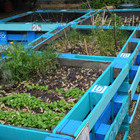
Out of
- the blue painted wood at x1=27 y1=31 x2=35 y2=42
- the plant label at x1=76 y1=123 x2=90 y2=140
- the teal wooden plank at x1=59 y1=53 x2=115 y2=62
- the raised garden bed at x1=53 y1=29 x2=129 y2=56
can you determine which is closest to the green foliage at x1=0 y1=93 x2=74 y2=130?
the plant label at x1=76 y1=123 x2=90 y2=140

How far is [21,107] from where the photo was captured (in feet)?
7.34

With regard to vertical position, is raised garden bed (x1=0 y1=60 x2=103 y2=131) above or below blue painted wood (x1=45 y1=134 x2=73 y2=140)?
below

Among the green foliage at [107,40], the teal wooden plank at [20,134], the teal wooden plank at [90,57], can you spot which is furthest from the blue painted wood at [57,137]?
the green foliage at [107,40]

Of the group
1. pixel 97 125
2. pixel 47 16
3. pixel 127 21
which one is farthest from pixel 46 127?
pixel 47 16

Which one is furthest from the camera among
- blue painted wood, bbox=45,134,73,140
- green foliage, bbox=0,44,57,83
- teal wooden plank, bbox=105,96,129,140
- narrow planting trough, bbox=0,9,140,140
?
green foliage, bbox=0,44,57,83

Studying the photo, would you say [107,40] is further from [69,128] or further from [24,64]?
[69,128]

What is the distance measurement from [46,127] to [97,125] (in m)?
0.60

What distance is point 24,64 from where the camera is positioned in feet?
8.92

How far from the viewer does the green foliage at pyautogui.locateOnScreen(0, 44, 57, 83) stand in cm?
267

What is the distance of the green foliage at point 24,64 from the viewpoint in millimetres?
2670

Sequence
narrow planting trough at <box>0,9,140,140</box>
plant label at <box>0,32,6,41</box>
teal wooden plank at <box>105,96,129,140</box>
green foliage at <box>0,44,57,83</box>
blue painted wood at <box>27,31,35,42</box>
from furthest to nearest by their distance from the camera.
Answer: plant label at <box>0,32,6,41</box> → blue painted wood at <box>27,31,35,42</box> → green foliage at <box>0,44,57,83</box> → teal wooden plank at <box>105,96,129,140</box> → narrow planting trough at <box>0,9,140,140</box>

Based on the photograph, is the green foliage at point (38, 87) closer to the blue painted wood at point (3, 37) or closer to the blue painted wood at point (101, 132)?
the blue painted wood at point (101, 132)

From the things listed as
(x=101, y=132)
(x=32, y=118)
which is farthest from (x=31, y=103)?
(x=101, y=132)

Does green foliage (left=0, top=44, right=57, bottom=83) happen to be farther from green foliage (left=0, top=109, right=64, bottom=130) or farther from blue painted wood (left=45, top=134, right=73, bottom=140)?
blue painted wood (left=45, top=134, right=73, bottom=140)
